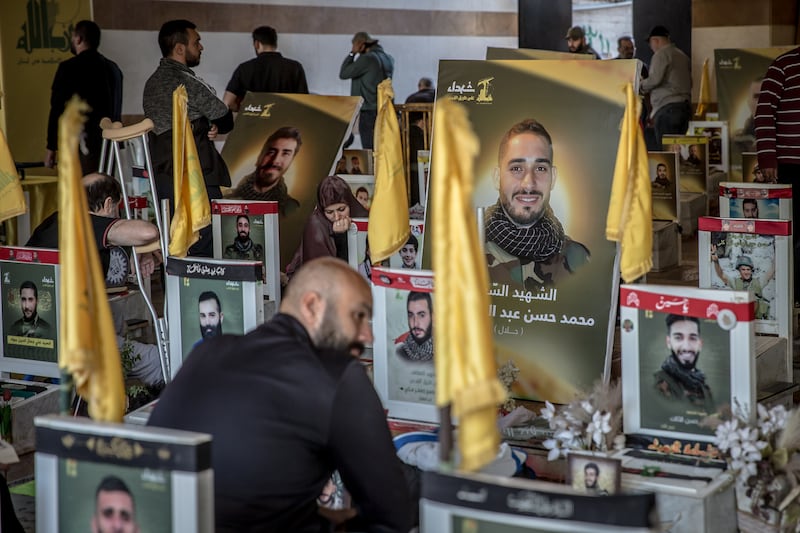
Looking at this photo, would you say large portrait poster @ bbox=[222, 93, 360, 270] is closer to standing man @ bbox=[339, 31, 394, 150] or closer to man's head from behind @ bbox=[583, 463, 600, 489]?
standing man @ bbox=[339, 31, 394, 150]

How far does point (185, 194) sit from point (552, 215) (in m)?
1.32

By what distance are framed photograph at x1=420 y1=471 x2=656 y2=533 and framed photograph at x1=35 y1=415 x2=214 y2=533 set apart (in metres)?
0.40

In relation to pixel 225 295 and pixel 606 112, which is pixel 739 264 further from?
pixel 225 295

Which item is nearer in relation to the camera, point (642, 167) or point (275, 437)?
point (275, 437)

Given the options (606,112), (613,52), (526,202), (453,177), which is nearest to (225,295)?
(526,202)

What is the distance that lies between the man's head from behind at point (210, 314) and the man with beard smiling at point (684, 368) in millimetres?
1393

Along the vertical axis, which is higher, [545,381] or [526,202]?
[526,202]

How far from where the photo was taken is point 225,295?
12.6ft

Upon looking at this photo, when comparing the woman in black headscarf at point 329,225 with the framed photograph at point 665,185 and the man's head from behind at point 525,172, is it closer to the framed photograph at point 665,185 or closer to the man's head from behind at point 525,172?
the man's head from behind at point 525,172

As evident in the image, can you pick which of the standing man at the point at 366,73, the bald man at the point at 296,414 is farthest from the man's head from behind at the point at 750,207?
the standing man at the point at 366,73

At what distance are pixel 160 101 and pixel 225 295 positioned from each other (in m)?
2.63

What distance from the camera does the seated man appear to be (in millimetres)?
4609

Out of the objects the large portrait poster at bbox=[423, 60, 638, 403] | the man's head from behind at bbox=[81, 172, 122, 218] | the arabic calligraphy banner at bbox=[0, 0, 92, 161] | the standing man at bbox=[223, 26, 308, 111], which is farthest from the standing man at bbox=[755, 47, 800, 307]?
the arabic calligraphy banner at bbox=[0, 0, 92, 161]

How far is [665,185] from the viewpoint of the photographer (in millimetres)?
8805
